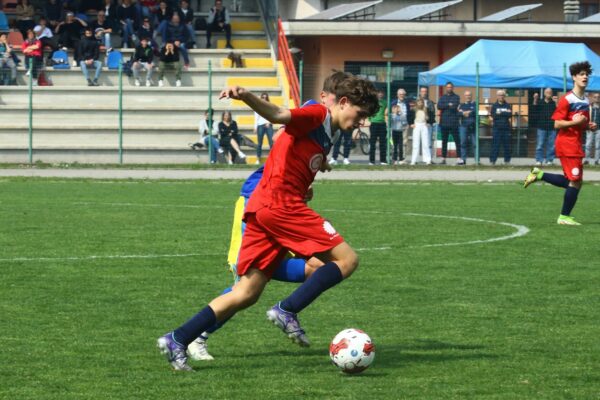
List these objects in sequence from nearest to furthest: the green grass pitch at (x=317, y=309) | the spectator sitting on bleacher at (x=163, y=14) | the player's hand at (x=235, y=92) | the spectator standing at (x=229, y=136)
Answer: the player's hand at (x=235, y=92), the green grass pitch at (x=317, y=309), the spectator standing at (x=229, y=136), the spectator sitting on bleacher at (x=163, y=14)

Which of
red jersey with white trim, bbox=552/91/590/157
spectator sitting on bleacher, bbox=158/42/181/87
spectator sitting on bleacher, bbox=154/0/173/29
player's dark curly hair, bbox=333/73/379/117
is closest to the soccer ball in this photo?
player's dark curly hair, bbox=333/73/379/117

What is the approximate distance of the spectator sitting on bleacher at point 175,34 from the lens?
36719mm

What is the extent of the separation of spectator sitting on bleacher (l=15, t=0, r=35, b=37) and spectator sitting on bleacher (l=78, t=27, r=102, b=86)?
97.4 inches

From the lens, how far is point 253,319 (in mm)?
9828

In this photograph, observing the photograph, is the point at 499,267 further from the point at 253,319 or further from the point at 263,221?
the point at 263,221

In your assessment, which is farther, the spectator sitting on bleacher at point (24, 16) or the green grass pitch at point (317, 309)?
the spectator sitting on bleacher at point (24, 16)

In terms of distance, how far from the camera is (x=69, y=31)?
36.4 meters

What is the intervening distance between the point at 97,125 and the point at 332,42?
1033 cm

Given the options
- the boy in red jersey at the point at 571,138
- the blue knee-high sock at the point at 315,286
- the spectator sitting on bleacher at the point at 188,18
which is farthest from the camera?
the spectator sitting on bleacher at the point at 188,18

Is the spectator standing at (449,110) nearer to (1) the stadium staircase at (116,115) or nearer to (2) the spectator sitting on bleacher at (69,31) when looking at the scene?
(1) the stadium staircase at (116,115)

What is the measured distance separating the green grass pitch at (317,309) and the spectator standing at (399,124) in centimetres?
1370

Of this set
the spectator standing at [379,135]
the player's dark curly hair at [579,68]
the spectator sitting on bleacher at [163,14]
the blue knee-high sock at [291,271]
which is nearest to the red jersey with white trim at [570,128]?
the player's dark curly hair at [579,68]

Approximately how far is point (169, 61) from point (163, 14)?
2.50 meters

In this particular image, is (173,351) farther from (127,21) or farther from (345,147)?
(127,21)
